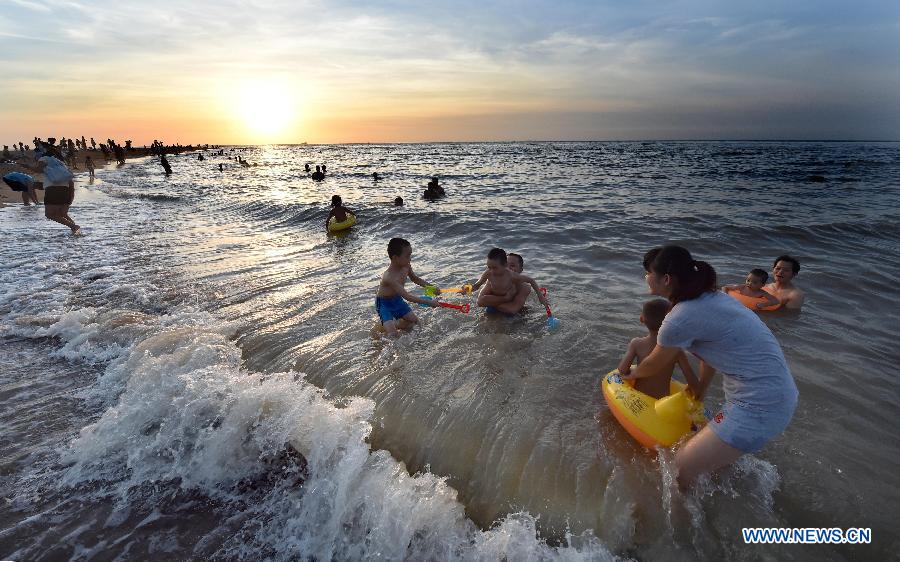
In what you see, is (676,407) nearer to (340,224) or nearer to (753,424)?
(753,424)

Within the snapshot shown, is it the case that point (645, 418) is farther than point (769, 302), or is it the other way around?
point (769, 302)

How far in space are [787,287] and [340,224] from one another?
11.3 meters

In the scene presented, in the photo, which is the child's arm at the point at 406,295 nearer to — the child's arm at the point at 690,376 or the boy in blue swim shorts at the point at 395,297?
the boy in blue swim shorts at the point at 395,297

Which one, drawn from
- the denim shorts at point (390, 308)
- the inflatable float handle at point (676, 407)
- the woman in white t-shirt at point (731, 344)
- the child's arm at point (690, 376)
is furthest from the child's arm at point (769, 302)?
the denim shorts at point (390, 308)

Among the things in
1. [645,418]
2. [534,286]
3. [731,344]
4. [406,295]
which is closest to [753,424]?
[731,344]

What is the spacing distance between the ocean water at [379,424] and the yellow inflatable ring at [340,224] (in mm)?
4142

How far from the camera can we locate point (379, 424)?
4.16m

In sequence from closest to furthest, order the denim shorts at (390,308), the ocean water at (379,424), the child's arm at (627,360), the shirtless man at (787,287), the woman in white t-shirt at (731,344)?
the woman in white t-shirt at (731,344) < the ocean water at (379,424) < the child's arm at (627,360) < the denim shorts at (390,308) < the shirtless man at (787,287)

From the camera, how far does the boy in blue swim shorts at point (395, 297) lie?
19.9ft

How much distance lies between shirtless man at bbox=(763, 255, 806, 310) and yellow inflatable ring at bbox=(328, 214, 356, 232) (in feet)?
36.1

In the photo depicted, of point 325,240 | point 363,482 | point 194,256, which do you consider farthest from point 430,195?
point 363,482

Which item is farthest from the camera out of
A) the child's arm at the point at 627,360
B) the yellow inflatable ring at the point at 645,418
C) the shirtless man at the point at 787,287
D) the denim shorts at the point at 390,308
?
the shirtless man at the point at 787,287

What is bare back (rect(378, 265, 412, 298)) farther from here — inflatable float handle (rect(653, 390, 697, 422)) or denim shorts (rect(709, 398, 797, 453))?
denim shorts (rect(709, 398, 797, 453))

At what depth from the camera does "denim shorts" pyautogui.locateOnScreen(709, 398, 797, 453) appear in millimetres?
2883
